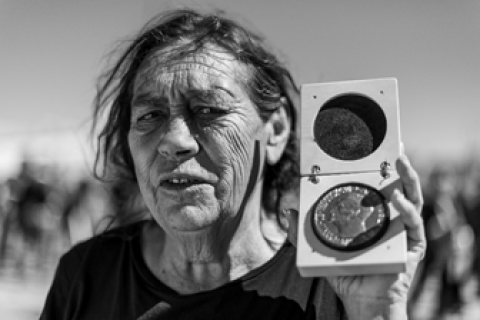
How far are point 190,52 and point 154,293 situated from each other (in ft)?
2.52

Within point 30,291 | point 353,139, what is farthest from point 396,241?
point 30,291

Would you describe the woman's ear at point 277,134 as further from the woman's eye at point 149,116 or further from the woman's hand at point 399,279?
the woman's hand at point 399,279

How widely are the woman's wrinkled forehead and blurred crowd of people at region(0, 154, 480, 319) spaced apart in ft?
2.62

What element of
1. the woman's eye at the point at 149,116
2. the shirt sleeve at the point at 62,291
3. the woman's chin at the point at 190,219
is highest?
the woman's eye at the point at 149,116

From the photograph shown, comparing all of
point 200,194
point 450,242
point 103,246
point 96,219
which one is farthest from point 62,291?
point 450,242

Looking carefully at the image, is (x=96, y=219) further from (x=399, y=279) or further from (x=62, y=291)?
(x=399, y=279)

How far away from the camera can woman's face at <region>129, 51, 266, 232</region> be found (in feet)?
6.32

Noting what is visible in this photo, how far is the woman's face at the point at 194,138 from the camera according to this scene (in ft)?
6.32

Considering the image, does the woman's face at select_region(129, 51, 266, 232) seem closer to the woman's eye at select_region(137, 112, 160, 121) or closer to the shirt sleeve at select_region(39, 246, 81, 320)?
the woman's eye at select_region(137, 112, 160, 121)

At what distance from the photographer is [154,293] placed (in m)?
2.06

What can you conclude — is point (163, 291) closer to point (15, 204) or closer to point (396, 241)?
point (396, 241)

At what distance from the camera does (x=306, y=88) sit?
5.74 ft

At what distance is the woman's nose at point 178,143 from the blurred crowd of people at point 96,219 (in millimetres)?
869

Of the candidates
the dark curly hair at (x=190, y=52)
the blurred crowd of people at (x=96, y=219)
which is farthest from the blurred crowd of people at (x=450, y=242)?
the dark curly hair at (x=190, y=52)
